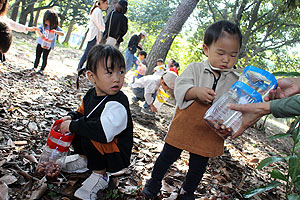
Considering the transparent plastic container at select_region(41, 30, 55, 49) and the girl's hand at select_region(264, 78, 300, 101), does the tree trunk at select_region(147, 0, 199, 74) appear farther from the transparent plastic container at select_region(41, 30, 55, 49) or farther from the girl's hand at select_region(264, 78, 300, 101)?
the girl's hand at select_region(264, 78, 300, 101)

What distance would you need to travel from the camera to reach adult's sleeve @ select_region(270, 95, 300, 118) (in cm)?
148

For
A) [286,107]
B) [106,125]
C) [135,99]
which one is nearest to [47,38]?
[135,99]

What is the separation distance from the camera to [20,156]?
82.7 inches

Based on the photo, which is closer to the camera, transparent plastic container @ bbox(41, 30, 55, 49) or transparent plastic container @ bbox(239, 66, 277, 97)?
transparent plastic container @ bbox(239, 66, 277, 97)

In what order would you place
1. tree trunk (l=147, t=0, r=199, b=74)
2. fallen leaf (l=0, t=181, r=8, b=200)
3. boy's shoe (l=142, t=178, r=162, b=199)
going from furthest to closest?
1. tree trunk (l=147, t=0, r=199, b=74)
2. boy's shoe (l=142, t=178, r=162, b=199)
3. fallen leaf (l=0, t=181, r=8, b=200)

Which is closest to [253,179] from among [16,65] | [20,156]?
[20,156]

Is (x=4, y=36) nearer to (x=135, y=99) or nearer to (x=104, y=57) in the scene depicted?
(x=104, y=57)

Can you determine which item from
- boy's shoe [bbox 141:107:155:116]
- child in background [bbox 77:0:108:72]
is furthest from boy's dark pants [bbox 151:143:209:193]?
child in background [bbox 77:0:108:72]

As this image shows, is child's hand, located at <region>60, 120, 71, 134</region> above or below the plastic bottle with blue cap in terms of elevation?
below

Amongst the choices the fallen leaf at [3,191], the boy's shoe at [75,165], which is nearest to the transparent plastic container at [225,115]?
the boy's shoe at [75,165]

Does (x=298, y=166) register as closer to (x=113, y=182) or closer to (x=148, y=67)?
(x=113, y=182)

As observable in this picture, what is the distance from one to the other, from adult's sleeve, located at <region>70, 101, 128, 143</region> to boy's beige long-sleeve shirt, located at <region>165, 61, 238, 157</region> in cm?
45

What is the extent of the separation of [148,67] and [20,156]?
16.0 ft

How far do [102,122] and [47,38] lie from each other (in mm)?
4361
